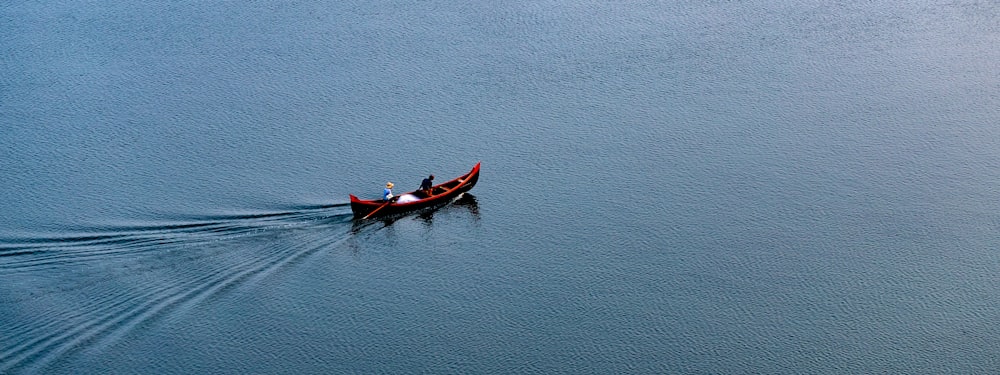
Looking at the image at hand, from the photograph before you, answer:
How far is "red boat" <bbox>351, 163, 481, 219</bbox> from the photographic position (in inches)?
1205

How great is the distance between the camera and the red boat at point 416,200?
30.6 metres

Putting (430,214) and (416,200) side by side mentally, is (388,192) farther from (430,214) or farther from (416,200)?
(430,214)

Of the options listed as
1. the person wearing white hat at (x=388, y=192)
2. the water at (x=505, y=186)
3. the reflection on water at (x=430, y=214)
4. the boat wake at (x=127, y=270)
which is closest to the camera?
the boat wake at (x=127, y=270)

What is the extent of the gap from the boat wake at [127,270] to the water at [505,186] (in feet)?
0.28

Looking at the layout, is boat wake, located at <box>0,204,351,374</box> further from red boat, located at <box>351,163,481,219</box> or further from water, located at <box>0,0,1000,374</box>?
red boat, located at <box>351,163,481,219</box>

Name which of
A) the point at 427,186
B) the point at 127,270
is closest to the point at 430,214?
the point at 427,186

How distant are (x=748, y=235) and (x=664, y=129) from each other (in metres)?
7.84

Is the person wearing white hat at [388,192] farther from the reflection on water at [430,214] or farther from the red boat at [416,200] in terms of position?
the reflection on water at [430,214]

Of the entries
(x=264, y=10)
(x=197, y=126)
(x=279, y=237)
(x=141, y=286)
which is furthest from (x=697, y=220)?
(x=264, y=10)

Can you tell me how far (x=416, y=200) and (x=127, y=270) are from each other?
28.3 ft

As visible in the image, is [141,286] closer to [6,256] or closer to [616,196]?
[6,256]

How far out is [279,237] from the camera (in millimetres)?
28891

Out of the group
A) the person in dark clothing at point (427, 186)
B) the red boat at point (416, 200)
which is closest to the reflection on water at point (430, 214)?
the red boat at point (416, 200)

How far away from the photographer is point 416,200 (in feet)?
104
